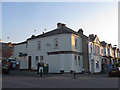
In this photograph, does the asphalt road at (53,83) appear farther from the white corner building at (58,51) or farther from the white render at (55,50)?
the white corner building at (58,51)

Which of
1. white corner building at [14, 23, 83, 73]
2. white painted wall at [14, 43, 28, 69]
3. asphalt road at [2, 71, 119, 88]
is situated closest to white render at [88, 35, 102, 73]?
white corner building at [14, 23, 83, 73]

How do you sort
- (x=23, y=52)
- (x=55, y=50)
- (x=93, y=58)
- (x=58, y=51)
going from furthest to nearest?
(x=23, y=52)
(x=93, y=58)
(x=55, y=50)
(x=58, y=51)

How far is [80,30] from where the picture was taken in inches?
1383

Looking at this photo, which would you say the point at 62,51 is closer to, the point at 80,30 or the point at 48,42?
the point at 48,42

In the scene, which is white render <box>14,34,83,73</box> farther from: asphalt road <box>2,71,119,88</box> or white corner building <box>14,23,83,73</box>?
asphalt road <box>2,71,119,88</box>

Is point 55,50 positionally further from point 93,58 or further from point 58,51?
point 93,58

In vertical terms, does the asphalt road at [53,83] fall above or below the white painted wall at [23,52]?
below

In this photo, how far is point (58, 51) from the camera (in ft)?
92.0

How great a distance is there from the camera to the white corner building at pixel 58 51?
27.4 m

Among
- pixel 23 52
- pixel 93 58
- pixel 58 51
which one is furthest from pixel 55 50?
pixel 23 52

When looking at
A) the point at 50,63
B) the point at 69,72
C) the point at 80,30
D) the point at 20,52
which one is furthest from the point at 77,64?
the point at 20,52

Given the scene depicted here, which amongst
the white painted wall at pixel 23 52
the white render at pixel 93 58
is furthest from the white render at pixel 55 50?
the white render at pixel 93 58

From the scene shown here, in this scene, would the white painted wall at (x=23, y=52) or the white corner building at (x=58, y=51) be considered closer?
the white corner building at (x=58, y=51)

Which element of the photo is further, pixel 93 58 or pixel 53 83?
pixel 93 58
